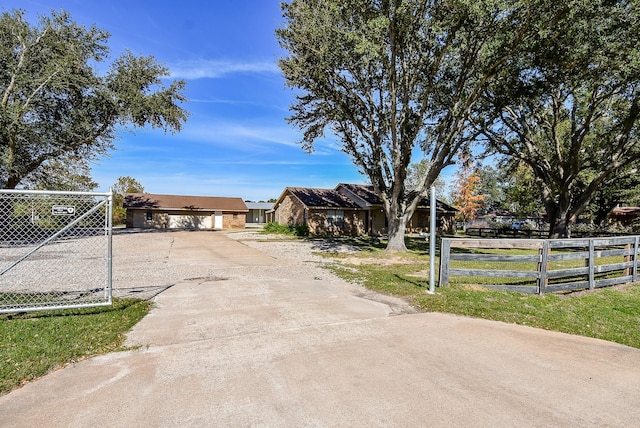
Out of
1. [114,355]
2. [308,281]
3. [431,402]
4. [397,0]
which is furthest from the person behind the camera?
[397,0]

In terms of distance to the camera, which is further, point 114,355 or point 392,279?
point 392,279

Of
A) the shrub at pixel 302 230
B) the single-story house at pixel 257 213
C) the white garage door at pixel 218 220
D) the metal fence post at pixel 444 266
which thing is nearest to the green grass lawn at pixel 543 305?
the metal fence post at pixel 444 266

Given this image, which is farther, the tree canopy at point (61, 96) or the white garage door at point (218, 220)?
the white garage door at point (218, 220)

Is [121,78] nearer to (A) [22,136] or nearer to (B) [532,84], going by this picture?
(A) [22,136]

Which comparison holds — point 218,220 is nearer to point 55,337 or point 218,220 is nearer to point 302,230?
point 302,230

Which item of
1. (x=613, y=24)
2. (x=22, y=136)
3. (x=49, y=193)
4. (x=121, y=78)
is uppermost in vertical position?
(x=121, y=78)

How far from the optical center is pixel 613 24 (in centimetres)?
1132

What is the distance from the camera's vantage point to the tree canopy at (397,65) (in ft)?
36.9

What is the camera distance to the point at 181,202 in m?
39.8

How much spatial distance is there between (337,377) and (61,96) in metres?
25.7

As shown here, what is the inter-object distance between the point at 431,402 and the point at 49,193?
5537 mm

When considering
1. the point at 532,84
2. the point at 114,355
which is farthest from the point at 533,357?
the point at 532,84

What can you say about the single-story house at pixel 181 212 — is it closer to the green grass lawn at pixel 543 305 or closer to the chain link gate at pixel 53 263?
the chain link gate at pixel 53 263

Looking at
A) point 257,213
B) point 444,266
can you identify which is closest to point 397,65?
point 444,266
